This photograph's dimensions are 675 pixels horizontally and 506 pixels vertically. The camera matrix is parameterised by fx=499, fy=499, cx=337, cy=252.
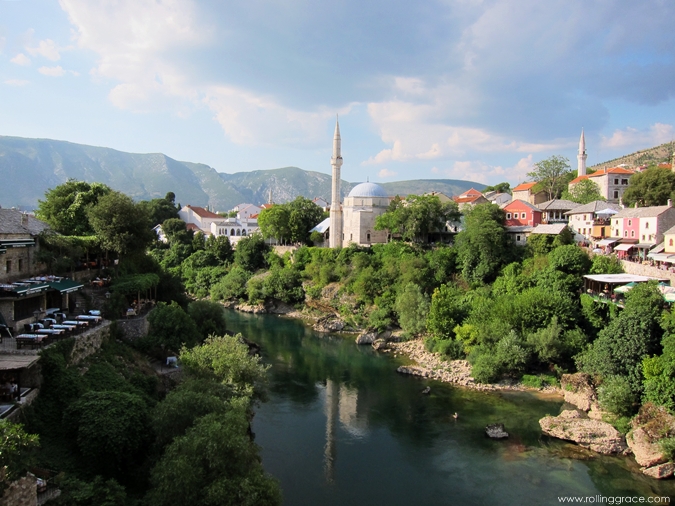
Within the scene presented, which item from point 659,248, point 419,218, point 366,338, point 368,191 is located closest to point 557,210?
point 419,218

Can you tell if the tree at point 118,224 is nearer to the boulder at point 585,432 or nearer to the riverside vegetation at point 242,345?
the riverside vegetation at point 242,345

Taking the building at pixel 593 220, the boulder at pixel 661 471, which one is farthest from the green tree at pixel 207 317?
the building at pixel 593 220

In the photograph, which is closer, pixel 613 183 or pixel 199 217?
pixel 613 183

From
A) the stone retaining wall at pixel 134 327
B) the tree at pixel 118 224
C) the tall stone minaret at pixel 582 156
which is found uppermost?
the tall stone minaret at pixel 582 156

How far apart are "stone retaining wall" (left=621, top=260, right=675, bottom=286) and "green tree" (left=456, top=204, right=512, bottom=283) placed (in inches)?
322

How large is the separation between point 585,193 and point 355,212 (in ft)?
66.5

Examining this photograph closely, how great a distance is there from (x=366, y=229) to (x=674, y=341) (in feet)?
98.2

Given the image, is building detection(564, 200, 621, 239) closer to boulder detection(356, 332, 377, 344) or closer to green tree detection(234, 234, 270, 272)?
boulder detection(356, 332, 377, 344)

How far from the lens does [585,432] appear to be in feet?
61.3

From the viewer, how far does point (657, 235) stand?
2936 centimetres

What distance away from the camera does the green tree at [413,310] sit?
32.3 metres

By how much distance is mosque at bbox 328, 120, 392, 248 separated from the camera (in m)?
47.3

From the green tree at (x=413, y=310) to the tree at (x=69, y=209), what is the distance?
19453 millimetres

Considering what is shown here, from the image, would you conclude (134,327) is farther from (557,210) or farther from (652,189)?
(652,189)
